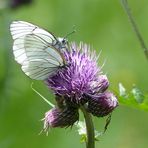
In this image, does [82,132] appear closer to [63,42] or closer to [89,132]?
[89,132]

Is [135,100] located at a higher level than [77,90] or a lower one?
lower

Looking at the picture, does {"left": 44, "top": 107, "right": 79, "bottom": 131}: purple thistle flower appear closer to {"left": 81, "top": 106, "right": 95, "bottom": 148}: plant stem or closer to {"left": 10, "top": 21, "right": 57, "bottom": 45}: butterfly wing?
{"left": 81, "top": 106, "right": 95, "bottom": 148}: plant stem

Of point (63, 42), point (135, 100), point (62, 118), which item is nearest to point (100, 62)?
point (63, 42)

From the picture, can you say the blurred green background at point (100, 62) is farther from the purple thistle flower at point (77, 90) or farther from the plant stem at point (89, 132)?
the plant stem at point (89, 132)

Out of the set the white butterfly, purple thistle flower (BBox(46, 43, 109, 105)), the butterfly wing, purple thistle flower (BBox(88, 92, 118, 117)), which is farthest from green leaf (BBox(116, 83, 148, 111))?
the butterfly wing

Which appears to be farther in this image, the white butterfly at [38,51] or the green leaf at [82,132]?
the white butterfly at [38,51]

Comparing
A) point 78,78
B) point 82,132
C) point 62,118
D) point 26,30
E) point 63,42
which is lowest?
point 82,132

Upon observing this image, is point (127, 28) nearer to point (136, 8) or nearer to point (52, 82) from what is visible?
point (136, 8)

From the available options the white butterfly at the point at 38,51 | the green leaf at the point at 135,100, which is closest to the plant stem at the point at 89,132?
the green leaf at the point at 135,100

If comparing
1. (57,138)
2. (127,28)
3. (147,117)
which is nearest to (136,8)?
(127,28)
